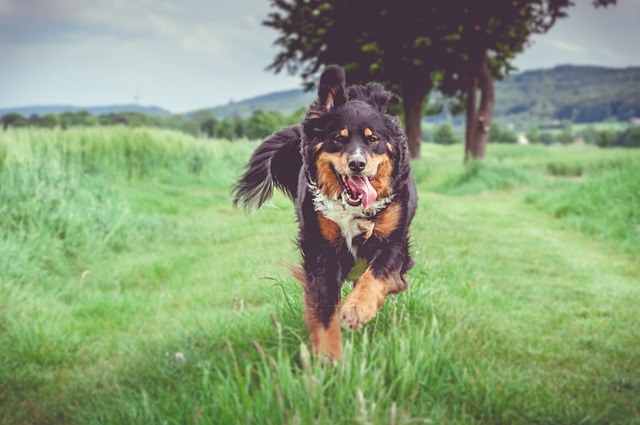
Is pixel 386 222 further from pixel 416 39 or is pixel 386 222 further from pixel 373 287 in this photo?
pixel 416 39

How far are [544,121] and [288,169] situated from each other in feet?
318

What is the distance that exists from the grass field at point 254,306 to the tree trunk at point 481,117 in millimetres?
8524

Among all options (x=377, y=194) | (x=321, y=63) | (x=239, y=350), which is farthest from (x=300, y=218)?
(x=321, y=63)

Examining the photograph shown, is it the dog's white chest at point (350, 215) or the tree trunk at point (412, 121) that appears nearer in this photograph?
the dog's white chest at point (350, 215)

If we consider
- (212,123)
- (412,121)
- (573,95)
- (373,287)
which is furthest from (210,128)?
(573,95)

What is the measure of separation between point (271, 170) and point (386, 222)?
0.84 meters

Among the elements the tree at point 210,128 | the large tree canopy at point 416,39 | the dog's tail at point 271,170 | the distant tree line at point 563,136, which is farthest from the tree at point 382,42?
the dog's tail at point 271,170

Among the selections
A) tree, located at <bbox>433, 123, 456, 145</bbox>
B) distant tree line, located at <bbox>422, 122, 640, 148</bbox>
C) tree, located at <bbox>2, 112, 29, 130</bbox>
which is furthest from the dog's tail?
tree, located at <bbox>433, 123, 456, 145</bbox>

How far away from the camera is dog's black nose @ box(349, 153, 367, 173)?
85.6 inches

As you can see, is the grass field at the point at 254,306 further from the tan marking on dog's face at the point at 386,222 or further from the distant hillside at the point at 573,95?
the distant hillside at the point at 573,95

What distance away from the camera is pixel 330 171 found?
2.29 metres

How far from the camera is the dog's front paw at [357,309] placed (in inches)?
84.4

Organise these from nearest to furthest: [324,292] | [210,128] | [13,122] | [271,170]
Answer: [324,292] → [271,170] → [13,122] → [210,128]

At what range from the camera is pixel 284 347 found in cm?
299
